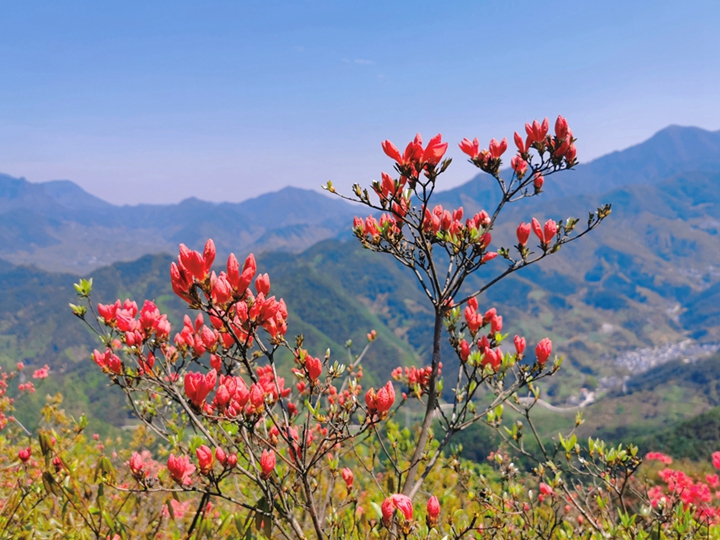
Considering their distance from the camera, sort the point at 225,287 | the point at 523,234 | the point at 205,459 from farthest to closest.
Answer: the point at 523,234, the point at 205,459, the point at 225,287

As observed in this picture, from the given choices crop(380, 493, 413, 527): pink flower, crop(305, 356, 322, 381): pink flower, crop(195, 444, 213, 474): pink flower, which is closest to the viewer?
crop(380, 493, 413, 527): pink flower

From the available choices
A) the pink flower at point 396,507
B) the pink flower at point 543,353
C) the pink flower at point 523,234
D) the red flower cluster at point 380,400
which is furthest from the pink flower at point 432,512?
the pink flower at point 523,234

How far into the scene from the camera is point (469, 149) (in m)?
3.42

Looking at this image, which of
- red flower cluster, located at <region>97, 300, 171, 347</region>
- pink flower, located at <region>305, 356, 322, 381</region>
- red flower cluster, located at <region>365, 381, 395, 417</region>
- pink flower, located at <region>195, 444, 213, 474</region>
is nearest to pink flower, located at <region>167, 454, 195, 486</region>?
pink flower, located at <region>195, 444, 213, 474</region>

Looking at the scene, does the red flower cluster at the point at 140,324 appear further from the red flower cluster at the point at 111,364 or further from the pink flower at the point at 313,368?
the pink flower at the point at 313,368

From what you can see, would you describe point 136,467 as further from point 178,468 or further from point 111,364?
point 111,364

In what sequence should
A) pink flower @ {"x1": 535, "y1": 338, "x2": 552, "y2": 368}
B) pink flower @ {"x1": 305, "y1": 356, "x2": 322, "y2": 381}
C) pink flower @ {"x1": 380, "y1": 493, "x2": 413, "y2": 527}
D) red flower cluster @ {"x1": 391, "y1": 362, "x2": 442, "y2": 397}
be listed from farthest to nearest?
red flower cluster @ {"x1": 391, "y1": 362, "x2": 442, "y2": 397}
pink flower @ {"x1": 535, "y1": 338, "x2": 552, "y2": 368}
pink flower @ {"x1": 305, "y1": 356, "x2": 322, "y2": 381}
pink flower @ {"x1": 380, "y1": 493, "x2": 413, "y2": 527}

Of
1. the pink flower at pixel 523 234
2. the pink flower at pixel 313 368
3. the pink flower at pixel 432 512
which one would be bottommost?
the pink flower at pixel 432 512

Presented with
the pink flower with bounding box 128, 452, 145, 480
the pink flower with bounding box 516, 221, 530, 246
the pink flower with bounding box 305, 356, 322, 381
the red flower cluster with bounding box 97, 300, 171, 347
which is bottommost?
the pink flower with bounding box 128, 452, 145, 480

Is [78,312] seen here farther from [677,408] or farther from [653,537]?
[677,408]

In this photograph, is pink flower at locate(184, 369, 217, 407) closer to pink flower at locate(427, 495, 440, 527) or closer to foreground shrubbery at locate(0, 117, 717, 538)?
foreground shrubbery at locate(0, 117, 717, 538)

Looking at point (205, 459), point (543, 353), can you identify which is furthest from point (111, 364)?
point (543, 353)

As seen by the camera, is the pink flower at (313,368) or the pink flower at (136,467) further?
the pink flower at (313,368)

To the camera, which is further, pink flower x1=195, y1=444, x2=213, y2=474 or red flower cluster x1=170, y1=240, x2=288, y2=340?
pink flower x1=195, y1=444, x2=213, y2=474
